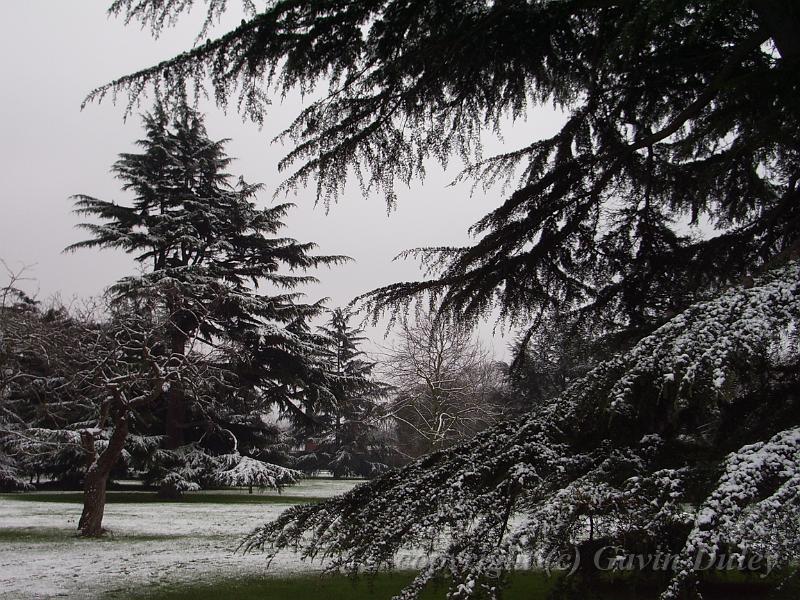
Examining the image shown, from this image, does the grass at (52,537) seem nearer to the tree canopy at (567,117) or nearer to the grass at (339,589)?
the grass at (339,589)

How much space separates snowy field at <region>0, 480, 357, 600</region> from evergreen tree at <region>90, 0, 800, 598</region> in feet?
12.9

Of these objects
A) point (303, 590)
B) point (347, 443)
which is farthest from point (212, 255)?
point (347, 443)

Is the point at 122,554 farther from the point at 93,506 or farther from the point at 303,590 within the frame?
the point at 303,590

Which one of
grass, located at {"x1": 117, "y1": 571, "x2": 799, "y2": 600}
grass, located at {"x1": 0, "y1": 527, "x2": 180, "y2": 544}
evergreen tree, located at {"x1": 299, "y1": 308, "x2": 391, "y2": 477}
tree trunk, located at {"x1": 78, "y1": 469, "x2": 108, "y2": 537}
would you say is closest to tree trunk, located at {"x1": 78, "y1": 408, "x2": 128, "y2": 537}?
tree trunk, located at {"x1": 78, "y1": 469, "x2": 108, "y2": 537}

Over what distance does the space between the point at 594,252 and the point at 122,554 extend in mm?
8438

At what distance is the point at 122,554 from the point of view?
353 inches

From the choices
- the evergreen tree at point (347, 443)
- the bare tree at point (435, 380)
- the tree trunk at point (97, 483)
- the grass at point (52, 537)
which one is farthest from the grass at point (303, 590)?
the evergreen tree at point (347, 443)

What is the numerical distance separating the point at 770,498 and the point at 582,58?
3.51 metres

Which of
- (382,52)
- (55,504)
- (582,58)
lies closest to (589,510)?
(382,52)

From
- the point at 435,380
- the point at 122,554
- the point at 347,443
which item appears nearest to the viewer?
the point at 122,554

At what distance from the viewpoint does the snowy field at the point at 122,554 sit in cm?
675

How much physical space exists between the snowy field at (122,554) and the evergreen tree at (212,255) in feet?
18.2

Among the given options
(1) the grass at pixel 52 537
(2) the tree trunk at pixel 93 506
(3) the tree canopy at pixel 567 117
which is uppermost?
(3) the tree canopy at pixel 567 117

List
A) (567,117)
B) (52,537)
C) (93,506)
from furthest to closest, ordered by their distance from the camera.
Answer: (93,506), (52,537), (567,117)
